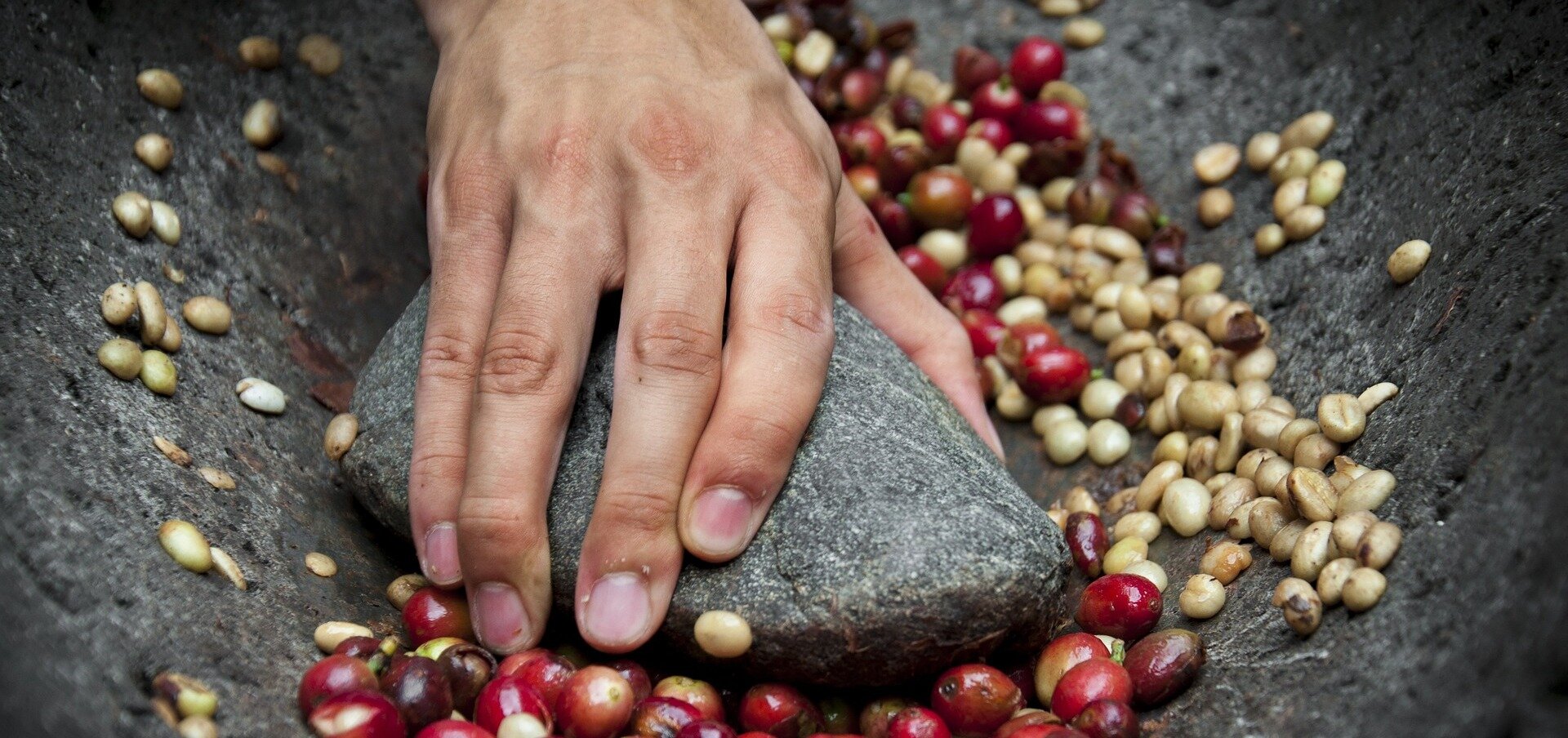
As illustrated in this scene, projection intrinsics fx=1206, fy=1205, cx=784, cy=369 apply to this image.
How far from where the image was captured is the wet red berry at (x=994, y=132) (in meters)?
2.39

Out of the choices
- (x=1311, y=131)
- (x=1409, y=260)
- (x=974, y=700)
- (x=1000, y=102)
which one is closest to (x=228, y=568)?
(x=974, y=700)

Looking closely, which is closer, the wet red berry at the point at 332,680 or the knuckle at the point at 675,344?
the wet red berry at the point at 332,680

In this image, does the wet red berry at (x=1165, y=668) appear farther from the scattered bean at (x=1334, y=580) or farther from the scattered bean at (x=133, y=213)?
the scattered bean at (x=133, y=213)

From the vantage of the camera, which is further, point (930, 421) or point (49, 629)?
point (930, 421)

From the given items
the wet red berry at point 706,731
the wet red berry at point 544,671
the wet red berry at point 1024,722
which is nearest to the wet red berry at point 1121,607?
the wet red berry at point 1024,722

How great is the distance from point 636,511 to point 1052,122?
55.6 inches

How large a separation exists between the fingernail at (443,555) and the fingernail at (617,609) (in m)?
0.19

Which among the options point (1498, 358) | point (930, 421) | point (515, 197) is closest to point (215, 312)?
point (515, 197)

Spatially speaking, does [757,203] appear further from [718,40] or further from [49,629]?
[49,629]

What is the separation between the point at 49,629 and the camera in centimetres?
111

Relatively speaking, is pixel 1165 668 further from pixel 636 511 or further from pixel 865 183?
pixel 865 183

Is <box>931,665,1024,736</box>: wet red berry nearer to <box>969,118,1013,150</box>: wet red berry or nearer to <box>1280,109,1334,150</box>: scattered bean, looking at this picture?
<box>1280,109,1334,150</box>: scattered bean

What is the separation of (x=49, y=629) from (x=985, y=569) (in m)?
0.91

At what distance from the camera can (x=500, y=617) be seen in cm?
136
